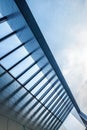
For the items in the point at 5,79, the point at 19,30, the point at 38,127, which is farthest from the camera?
the point at 38,127

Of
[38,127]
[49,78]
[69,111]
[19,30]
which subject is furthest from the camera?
[69,111]

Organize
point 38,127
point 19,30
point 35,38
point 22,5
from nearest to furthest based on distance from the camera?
point 22,5
point 19,30
point 35,38
point 38,127

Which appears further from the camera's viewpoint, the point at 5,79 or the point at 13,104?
the point at 13,104

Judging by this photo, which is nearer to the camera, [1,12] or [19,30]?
[1,12]

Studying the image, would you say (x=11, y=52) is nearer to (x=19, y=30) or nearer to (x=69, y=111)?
(x=19, y=30)

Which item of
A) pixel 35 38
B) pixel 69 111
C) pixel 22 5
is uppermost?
pixel 69 111

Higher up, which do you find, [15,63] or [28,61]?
[28,61]

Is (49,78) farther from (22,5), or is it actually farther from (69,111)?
(69,111)

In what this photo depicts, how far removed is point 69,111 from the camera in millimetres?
26375

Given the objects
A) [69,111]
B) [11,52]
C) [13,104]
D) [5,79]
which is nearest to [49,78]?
[13,104]

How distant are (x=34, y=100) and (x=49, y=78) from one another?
1976 millimetres

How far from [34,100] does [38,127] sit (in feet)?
16.4

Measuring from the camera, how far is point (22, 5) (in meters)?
8.84

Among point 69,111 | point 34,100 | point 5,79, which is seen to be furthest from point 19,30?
point 69,111
